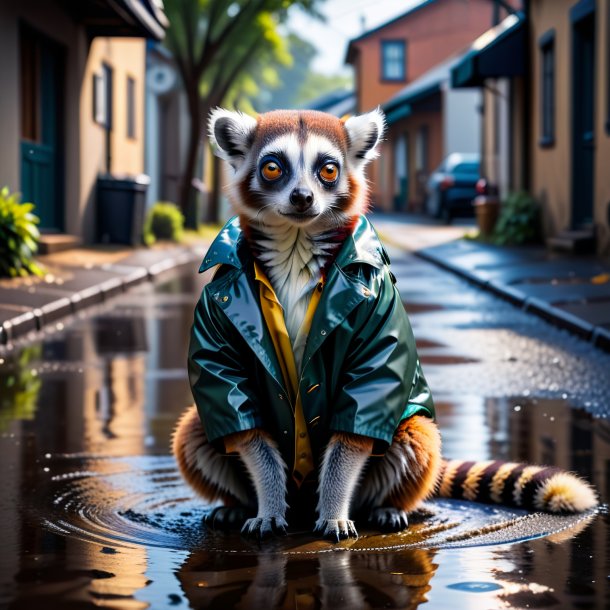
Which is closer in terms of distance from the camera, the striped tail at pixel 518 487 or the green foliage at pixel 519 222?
the striped tail at pixel 518 487

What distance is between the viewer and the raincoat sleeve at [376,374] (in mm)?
4320

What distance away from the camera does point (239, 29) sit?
109 ft

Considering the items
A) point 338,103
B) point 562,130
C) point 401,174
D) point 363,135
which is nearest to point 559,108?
point 562,130

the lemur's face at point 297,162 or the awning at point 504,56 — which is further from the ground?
the awning at point 504,56

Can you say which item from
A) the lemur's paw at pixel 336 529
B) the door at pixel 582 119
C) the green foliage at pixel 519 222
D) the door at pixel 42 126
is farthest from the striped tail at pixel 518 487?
the green foliage at pixel 519 222

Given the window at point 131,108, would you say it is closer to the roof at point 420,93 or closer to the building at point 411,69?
the roof at point 420,93

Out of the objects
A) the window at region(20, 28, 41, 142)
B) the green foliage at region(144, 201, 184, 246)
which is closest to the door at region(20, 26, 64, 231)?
the window at region(20, 28, 41, 142)

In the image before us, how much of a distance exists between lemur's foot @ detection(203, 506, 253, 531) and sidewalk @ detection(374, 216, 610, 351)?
248 inches

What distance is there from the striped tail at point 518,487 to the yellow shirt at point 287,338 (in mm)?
782

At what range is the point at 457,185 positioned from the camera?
35.5m

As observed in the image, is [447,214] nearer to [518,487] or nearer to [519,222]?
[519,222]

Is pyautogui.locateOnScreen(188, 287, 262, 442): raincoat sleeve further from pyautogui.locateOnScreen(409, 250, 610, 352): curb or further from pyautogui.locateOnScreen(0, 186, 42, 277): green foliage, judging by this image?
pyautogui.locateOnScreen(0, 186, 42, 277): green foliage

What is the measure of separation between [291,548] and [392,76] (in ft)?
181

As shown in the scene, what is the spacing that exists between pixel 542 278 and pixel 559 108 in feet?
21.7
